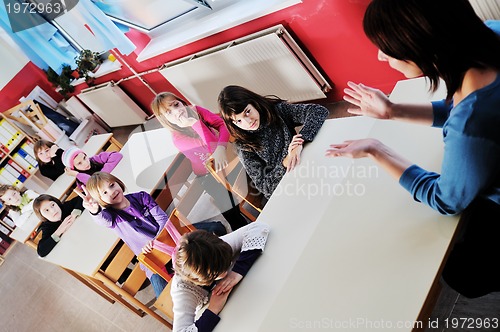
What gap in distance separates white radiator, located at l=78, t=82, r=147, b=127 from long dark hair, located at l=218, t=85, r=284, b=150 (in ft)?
9.78

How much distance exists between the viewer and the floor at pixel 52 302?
10.3 ft

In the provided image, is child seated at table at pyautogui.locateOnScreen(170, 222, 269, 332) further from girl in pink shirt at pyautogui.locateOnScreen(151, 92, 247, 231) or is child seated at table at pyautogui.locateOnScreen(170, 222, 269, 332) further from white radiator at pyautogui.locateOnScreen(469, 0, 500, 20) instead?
white radiator at pyautogui.locateOnScreen(469, 0, 500, 20)

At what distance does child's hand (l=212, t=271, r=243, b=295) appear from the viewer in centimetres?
152

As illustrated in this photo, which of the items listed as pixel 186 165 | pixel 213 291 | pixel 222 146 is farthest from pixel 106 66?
pixel 213 291

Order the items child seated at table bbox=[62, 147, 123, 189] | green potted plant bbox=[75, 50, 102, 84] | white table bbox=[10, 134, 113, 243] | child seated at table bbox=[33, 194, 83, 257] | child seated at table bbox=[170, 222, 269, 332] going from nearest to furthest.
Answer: child seated at table bbox=[170, 222, 269, 332], child seated at table bbox=[33, 194, 83, 257], child seated at table bbox=[62, 147, 123, 189], white table bbox=[10, 134, 113, 243], green potted plant bbox=[75, 50, 102, 84]

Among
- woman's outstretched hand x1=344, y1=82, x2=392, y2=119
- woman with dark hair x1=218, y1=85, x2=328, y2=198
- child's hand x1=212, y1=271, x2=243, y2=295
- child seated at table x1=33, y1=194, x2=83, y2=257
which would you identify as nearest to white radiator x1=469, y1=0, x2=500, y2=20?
woman with dark hair x1=218, y1=85, x2=328, y2=198

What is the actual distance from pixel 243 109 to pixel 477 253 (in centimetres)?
123

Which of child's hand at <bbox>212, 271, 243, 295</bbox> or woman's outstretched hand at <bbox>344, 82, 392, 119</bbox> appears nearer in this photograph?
woman's outstretched hand at <bbox>344, 82, 392, 119</bbox>

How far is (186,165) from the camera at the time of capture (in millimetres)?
3033

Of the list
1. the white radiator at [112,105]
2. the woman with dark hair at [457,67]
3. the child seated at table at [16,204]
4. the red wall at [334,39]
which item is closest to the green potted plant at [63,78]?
the white radiator at [112,105]

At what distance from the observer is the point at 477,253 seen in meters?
1.19

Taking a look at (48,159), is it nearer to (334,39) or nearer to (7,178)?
(7,178)

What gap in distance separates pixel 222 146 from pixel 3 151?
3.37 m

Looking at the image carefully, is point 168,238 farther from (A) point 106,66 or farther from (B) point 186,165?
(A) point 106,66
